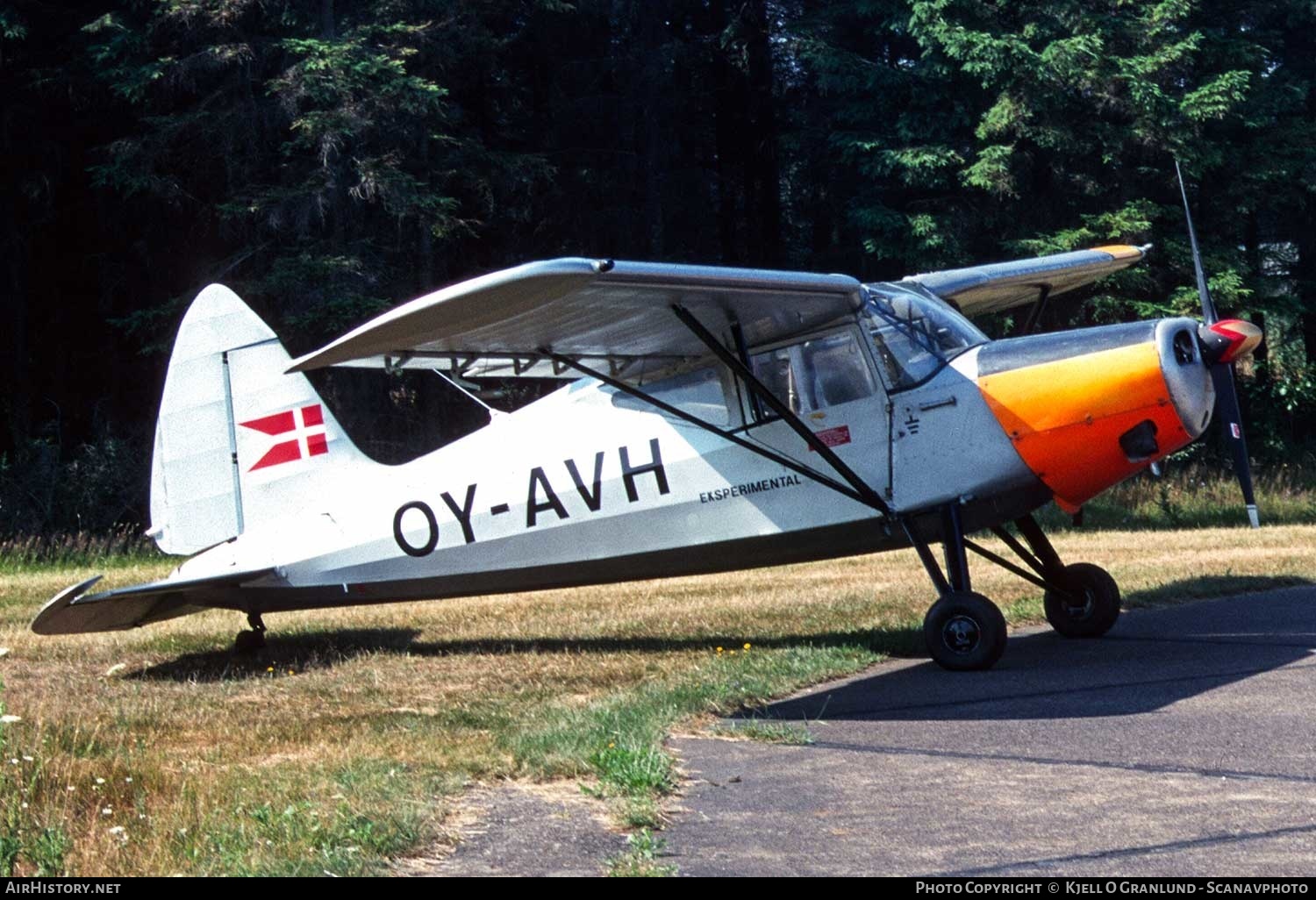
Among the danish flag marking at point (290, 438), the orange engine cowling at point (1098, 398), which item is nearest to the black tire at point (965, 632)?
the orange engine cowling at point (1098, 398)

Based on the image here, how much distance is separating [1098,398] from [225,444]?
626 centimetres

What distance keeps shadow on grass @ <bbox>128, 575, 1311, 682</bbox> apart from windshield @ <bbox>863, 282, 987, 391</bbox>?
1.86m

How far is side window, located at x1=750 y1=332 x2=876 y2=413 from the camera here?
930 centimetres

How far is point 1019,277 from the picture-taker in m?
11.1

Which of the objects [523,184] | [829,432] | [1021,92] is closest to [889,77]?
[1021,92]

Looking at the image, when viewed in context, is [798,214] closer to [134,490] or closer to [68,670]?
[134,490]

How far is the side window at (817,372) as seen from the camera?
930 cm

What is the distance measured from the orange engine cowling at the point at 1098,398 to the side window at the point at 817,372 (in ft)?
2.63

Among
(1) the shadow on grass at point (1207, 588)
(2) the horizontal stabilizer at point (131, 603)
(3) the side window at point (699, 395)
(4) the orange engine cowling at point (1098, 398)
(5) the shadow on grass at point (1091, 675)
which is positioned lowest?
(1) the shadow on grass at point (1207, 588)

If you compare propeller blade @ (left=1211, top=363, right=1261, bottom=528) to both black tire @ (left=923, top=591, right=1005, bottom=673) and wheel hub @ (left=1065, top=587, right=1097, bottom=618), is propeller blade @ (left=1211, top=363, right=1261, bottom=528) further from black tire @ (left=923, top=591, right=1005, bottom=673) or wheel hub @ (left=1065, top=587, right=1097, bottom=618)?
black tire @ (left=923, top=591, right=1005, bottom=673)

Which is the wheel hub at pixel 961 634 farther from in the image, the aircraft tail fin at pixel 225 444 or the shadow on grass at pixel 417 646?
the aircraft tail fin at pixel 225 444

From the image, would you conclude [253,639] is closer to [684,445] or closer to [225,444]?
[225,444]

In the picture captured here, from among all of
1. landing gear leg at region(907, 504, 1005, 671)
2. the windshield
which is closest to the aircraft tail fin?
the windshield

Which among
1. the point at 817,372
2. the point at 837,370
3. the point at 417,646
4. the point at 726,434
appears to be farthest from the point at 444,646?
the point at 837,370
